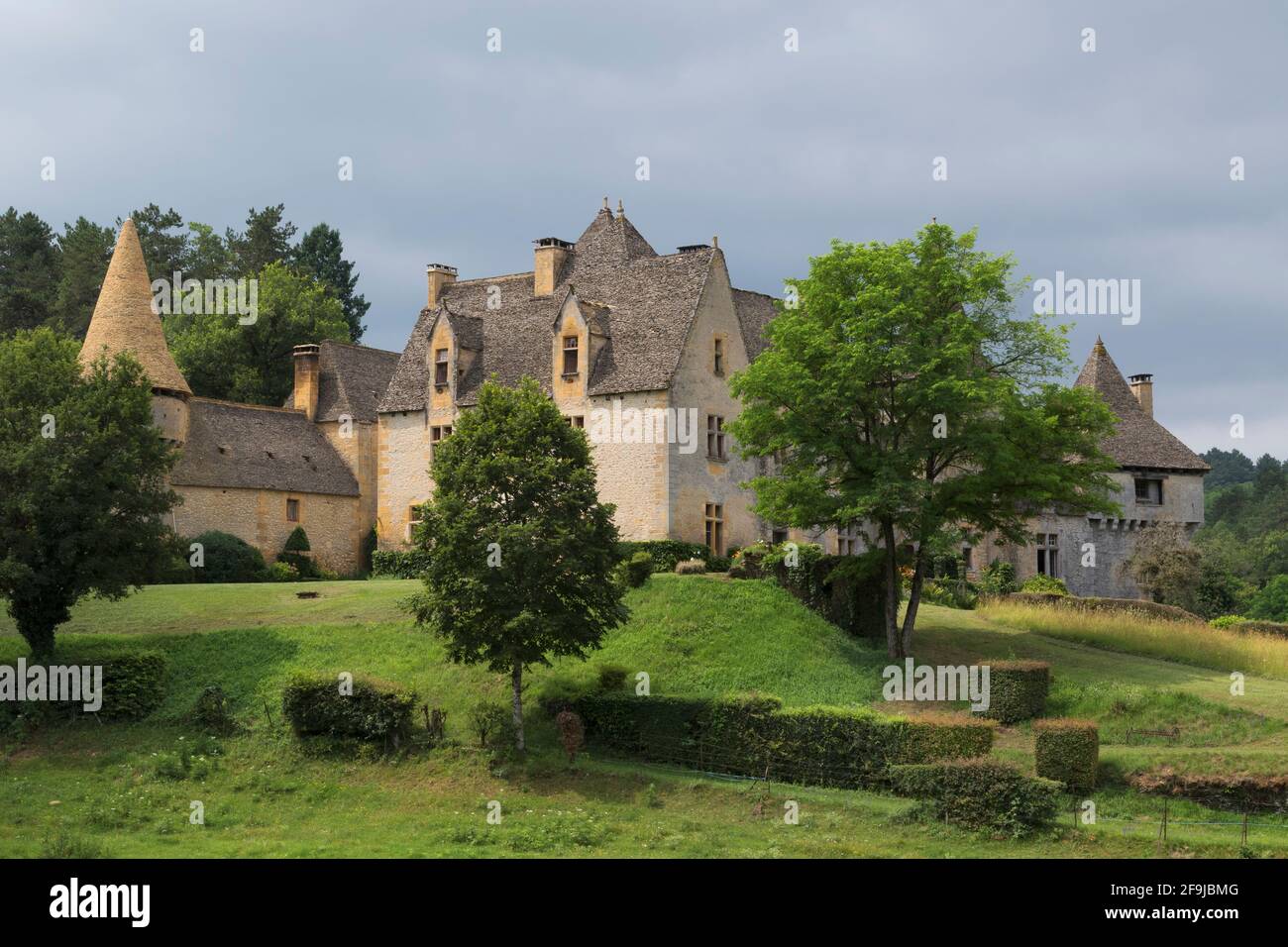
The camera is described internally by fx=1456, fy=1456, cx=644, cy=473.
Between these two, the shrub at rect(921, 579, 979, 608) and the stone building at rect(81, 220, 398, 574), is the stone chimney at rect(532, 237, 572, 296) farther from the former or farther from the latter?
the shrub at rect(921, 579, 979, 608)

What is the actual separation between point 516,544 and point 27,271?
72055 mm

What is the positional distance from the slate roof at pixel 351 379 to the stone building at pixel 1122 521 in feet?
94.6

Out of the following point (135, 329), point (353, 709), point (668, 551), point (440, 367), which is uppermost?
point (135, 329)

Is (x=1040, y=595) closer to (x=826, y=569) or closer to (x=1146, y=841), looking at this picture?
(x=826, y=569)

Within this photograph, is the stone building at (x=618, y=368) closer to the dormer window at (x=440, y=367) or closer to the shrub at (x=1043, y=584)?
the dormer window at (x=440, y=367)

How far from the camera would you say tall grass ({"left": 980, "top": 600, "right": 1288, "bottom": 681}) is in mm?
45062

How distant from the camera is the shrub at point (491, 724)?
1474 inches

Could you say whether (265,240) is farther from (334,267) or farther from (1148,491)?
(1148,491)

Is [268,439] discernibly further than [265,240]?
No

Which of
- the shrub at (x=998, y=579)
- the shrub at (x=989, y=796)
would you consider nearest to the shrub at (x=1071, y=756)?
the shrub at (x=989, y=796)

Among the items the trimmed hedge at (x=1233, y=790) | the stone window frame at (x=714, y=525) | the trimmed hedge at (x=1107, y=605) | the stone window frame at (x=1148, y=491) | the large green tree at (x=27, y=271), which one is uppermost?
the large green tree at (x=27, y=271)

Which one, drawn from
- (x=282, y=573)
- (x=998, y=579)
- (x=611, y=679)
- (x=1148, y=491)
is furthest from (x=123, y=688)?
(x=1148, y=491)

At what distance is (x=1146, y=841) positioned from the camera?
91.2 ft

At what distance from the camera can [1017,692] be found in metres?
37.7
